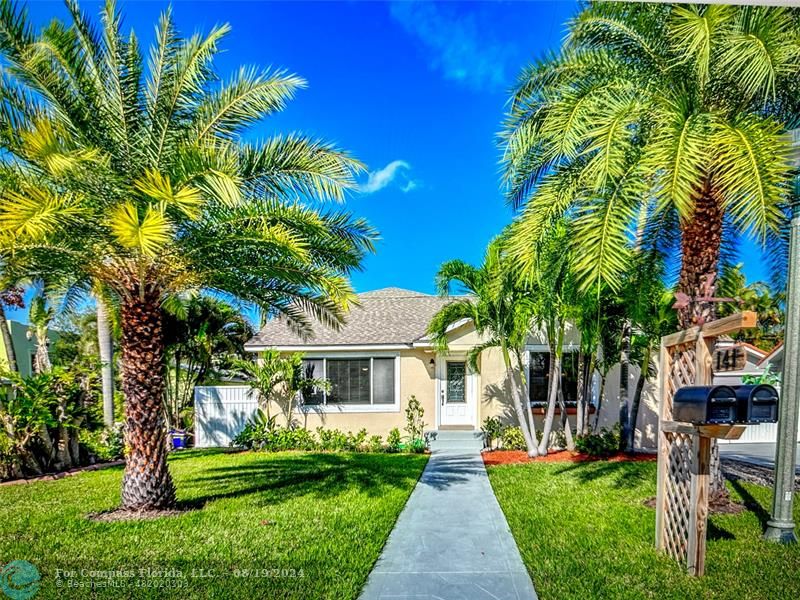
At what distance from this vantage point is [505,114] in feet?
28.4

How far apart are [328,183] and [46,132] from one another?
365 cm

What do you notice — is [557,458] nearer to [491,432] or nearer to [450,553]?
[491,432]

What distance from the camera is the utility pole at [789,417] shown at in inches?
264

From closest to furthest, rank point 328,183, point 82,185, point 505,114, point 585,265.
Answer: point 585,265, point 82,185, point 328,183, point 505,114

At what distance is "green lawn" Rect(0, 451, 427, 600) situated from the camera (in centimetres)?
548

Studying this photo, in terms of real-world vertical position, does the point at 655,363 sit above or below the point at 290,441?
above

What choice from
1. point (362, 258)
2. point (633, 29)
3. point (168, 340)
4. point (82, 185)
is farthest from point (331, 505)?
point (168, 340)

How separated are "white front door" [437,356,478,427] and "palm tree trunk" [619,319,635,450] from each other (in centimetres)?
406

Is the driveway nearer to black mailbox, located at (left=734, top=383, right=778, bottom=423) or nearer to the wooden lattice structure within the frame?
the wooden lattice structure

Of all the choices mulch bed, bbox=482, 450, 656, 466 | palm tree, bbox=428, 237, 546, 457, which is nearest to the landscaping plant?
mulch bed, bbox=482, 450, 656, 466

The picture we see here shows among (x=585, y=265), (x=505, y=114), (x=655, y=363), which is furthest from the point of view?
(x=655, y=363)

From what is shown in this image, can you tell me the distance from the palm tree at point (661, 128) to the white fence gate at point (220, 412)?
1146 cm

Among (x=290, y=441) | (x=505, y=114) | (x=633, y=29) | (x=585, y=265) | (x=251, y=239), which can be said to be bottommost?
(x=290, y=441)

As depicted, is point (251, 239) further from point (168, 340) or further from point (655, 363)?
point (655, 363)
